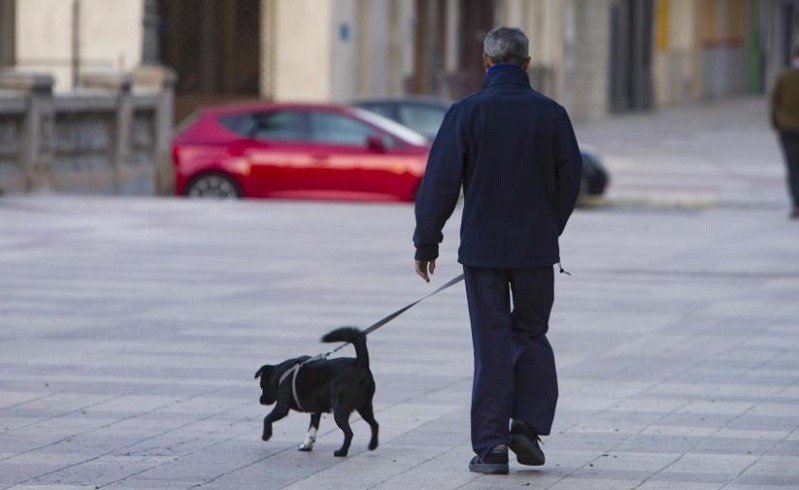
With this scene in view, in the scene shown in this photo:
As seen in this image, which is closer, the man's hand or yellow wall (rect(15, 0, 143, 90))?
the man's hand

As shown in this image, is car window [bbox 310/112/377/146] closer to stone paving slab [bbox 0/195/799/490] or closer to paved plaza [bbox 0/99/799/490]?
paved plaza [bbox 0/99/799/490]

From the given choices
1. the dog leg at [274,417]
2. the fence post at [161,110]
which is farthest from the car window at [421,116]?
the dog leg at [274,417]

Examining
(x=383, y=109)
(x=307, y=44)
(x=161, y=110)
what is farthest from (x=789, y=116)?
(x=307, y=44)

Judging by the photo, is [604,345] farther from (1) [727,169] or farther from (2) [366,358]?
(1) [727,169]

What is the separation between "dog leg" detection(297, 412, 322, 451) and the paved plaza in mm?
53

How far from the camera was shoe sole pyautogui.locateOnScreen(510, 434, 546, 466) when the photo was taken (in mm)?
7898

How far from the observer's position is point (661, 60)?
6488cm

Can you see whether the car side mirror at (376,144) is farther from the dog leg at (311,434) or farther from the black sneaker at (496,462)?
the black sneaker at (496,462)

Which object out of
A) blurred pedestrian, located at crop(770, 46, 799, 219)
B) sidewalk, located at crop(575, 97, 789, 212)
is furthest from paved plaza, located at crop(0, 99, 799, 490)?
sidewalk, located at crop(575, 97, 789, 212)

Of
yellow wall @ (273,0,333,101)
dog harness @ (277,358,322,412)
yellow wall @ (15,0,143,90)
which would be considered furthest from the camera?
yellow wall @ (273,0,333,101)

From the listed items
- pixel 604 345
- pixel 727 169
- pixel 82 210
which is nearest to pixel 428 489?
pixel 604 345

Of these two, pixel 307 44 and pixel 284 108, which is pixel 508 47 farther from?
pixel 307 44

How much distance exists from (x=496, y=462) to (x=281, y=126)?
16.9 metres

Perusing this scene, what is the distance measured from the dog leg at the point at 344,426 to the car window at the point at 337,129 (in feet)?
52.3
